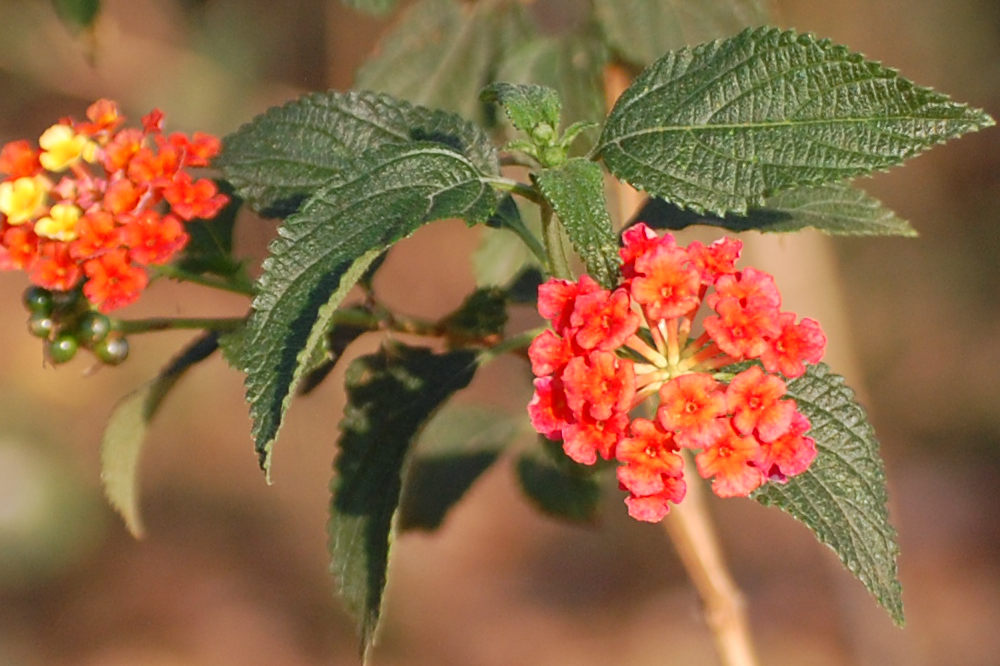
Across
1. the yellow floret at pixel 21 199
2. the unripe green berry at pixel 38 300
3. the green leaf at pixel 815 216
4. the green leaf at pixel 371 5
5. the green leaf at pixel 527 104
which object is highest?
the green leaf at pixel 527 104

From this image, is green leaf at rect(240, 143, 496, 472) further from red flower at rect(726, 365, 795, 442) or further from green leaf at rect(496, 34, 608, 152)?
green leaf at rect(496, 34, 608, 152)

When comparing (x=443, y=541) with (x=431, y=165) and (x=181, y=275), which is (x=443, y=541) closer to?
(x=181, y=275)

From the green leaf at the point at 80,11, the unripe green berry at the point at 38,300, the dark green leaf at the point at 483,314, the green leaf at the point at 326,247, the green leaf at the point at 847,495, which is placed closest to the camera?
the green leaf at the point at 326,247

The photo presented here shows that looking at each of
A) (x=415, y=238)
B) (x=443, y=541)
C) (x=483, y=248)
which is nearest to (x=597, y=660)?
(x=443, y=541)

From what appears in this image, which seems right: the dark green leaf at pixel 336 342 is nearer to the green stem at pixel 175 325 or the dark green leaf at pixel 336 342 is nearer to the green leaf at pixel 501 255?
the green stem at pixel 175 325

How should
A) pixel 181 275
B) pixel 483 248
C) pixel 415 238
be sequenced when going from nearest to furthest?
pixel 181 275 < pixel 483 248 < pixel 415 238

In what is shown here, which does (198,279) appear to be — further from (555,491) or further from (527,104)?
(555,491)

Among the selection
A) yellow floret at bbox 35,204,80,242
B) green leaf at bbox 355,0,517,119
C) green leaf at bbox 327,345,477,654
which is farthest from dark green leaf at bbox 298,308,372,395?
green leaf at bbox 355,0,517,119

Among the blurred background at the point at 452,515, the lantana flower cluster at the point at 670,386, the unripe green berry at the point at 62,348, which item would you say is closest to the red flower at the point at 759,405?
the lantana flower cluster at the point at 670,386
